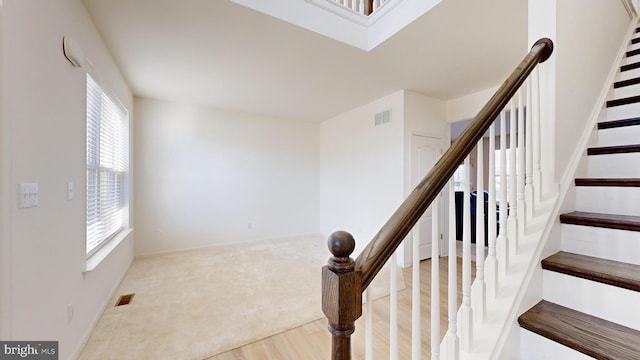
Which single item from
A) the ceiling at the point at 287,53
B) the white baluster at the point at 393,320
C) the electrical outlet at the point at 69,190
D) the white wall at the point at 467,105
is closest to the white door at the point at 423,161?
the white wall at the point at 467,105

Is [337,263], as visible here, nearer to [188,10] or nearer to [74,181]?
[74,181]

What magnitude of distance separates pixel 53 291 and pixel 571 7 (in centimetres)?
330

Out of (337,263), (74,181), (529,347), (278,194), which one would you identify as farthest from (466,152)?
(278,194)

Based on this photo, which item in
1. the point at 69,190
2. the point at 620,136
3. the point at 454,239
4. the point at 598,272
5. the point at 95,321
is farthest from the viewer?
the point at 95,321

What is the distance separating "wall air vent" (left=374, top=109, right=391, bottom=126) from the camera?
3.71m

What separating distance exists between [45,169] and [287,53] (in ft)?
6.65

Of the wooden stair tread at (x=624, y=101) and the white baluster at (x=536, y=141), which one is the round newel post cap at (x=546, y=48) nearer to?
the white baluster at (x=536, y=141)

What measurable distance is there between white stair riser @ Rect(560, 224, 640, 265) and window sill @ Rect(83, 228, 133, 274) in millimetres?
3070

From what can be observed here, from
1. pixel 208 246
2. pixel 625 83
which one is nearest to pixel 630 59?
pixel 625 83

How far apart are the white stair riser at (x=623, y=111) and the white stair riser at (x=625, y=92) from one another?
16 cm

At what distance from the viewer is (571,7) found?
4.44 ft

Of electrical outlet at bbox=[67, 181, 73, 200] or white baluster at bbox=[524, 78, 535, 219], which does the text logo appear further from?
white baluster at bbox=[524, 78, 535, 219]

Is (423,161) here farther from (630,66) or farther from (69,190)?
(69,190)

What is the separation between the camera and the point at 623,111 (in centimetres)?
159
